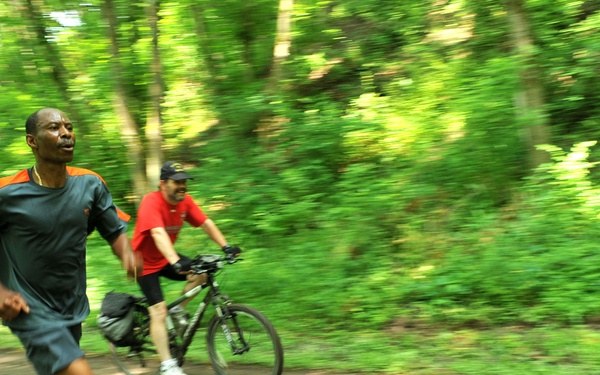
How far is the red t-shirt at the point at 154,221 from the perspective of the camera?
593 centimetres

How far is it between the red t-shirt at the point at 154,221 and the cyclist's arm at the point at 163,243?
5 centimetres

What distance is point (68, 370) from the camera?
3422 mm

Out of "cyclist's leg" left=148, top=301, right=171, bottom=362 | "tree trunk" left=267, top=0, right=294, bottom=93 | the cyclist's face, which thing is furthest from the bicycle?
"tree trunk" left=267, top=0, right=294, bottom=93

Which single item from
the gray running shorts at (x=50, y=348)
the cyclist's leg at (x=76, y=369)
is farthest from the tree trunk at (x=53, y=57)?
the cyclist's leg at (x=76, y=369)

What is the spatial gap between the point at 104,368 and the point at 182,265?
6.17 feet

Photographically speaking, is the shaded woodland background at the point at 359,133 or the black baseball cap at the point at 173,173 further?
the shaded woodland background at the point at 359,133

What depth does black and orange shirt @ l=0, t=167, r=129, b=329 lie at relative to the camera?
3527 mm

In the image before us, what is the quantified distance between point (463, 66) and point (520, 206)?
9.84ft

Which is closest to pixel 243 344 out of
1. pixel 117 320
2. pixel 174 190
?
pixel 117 320

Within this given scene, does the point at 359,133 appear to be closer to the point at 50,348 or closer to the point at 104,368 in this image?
the point at 104,368

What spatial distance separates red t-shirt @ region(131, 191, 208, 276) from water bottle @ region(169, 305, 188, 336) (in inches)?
16.8

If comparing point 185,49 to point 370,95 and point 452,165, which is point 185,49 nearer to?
point 370,95

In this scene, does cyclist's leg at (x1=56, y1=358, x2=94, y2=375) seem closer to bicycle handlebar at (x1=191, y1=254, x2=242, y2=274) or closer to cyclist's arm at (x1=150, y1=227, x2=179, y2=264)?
cyclist's arm at (x1=150, y1=227, x2=179, y2=264)

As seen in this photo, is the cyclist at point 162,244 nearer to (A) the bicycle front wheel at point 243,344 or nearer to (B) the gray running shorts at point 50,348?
(A) the bicycle front wheel at point 243,344
